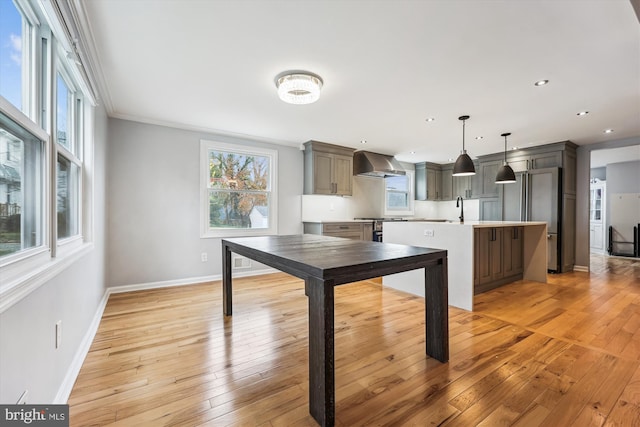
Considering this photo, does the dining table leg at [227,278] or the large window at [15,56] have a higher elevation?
the large window at [15,56]

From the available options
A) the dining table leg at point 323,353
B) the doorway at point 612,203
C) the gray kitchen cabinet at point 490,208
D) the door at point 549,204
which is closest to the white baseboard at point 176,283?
the dining table leg at point 323,353

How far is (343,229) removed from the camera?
5008 mm

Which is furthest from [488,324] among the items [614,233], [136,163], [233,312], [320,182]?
[614,233]

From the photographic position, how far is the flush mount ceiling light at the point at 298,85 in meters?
2.52

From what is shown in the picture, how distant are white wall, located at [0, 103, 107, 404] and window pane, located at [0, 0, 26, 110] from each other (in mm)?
908

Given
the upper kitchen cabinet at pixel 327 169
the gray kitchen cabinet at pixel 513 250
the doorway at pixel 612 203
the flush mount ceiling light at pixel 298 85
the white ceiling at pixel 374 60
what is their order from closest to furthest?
the white ceiling at pixel 374 60, the flush mount ceiling light at pixel 298 85, the gray kitchen cabinet at pixel 513 250, the upper kitchen cabinet at pixel 327 169, the doorway at pixel 612 203

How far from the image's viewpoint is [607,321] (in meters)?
2.68

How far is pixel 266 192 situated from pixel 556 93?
160 inches

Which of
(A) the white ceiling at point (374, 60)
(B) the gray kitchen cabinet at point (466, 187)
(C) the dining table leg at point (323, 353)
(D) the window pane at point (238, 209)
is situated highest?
(A) the white ceiling at point (374, 60)

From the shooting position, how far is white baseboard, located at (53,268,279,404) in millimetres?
1595

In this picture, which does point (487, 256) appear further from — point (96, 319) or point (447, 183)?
point (96, 319)

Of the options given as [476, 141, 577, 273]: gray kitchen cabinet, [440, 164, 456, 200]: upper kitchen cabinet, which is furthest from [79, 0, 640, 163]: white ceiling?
[440, 164, 456, 200]: upper kitchen cabinet

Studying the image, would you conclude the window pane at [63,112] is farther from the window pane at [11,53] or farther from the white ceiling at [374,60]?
the window pane at [11,53]

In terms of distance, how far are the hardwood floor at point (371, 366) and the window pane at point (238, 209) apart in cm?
155
